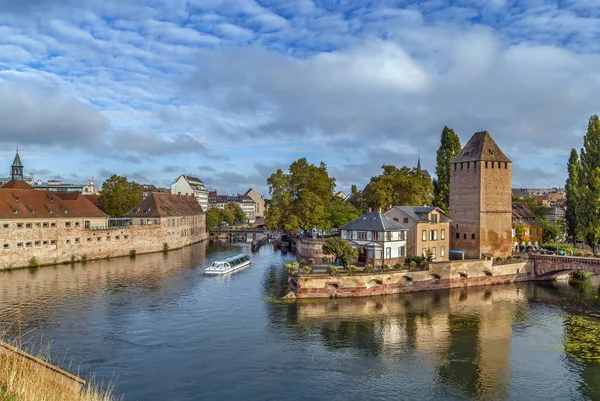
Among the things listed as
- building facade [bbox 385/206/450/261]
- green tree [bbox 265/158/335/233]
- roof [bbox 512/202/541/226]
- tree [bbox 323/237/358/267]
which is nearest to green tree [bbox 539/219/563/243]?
roof [bbox 512/202/541/226]

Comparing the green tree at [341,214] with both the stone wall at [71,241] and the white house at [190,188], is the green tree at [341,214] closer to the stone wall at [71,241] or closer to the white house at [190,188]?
the stone wall at [71,241]

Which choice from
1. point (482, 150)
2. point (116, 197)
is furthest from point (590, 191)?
point (116, 197)

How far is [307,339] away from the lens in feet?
104

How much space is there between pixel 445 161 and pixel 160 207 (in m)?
46.1

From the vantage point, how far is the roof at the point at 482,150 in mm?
58344

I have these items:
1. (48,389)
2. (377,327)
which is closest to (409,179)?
(377,327)

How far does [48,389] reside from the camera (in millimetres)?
14172

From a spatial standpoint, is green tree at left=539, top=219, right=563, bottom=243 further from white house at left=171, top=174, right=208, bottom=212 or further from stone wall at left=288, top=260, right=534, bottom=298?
white house at left=171, top=174, right=208, bottom=212

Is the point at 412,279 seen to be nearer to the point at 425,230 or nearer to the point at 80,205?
the point at 425,230

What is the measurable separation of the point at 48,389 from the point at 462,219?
53.4 metres

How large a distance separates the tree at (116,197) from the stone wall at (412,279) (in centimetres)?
5194

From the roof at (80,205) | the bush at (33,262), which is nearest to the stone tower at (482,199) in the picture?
the roof at (80,205)

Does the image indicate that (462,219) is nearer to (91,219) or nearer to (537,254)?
(537,254)

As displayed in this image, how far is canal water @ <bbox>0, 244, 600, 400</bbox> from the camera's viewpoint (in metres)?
24.5
